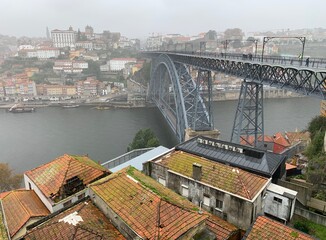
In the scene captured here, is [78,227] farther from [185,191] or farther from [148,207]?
[185,191]

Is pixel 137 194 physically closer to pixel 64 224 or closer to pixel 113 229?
pixel 113 229

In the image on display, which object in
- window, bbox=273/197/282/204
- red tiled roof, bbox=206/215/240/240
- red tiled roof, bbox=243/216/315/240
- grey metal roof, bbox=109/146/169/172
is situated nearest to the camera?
red tiled roof, bbox=243/216/315/240

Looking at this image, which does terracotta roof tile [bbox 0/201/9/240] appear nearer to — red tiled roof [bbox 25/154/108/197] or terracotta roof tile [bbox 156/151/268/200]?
red tiled roof [bbox 25/154/108/197]

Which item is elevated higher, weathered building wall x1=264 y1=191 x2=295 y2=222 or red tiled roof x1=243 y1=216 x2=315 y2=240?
red tiled roof x1=243 y1=216 x2=315 y2=240

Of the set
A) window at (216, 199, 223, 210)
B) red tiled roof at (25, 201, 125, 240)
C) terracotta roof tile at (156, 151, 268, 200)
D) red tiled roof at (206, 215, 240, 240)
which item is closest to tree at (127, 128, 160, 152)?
terracotta roof tile at (156, 151, 268, 200)

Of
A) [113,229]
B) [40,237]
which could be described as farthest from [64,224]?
[113,229]

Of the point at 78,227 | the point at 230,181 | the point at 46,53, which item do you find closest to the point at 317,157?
the point at 230,181
